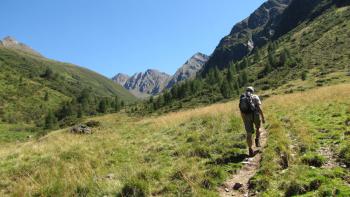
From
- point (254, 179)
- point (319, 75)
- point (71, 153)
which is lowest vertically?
point (254, 179)

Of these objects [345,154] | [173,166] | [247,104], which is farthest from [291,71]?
[173,166]

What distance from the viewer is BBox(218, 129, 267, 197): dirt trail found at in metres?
8.28

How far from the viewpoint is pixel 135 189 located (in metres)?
8.20

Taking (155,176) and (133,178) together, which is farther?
(155,176)

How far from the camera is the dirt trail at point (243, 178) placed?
828cm

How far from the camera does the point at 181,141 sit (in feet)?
52.7

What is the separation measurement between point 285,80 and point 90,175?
3452 inches

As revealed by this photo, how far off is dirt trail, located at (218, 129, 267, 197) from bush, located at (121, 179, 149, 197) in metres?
1.78

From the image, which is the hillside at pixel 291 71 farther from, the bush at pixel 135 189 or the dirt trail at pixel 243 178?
the bush at pixel 135 189

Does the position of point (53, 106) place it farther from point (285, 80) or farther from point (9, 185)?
point (9, 185)

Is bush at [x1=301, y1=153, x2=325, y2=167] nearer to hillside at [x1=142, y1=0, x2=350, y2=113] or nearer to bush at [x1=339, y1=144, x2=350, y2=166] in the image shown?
bush at [x1=339, y1=144, x2=350, y2=166]

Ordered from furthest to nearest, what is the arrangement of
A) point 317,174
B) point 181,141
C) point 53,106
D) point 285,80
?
point 53,106
point 285,80
point 181,141
point 317,174

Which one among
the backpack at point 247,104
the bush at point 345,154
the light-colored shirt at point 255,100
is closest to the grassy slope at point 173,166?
the bush at point 345,154

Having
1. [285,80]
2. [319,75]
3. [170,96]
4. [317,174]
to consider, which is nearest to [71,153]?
[317,174]
